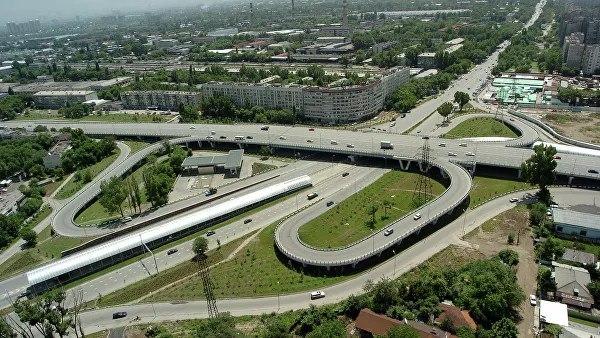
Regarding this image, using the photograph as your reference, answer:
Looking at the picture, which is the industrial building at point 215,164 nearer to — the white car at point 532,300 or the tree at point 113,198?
the tree at point 113,198

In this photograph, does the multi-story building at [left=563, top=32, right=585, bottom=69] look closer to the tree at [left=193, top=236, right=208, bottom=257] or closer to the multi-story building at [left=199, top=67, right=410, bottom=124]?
the multi-story building at [left=199, top=67, right=410, bottom=124]

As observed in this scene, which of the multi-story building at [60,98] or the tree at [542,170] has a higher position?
the multi-story building at [60,98]

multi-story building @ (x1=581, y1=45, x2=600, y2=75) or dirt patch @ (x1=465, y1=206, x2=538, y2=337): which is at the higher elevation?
multi-story building @ (x1=581, y1=45, x2=600, y2=75)

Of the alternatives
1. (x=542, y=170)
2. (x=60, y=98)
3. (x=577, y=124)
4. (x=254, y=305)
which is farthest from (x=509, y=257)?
(x=60, y=98)

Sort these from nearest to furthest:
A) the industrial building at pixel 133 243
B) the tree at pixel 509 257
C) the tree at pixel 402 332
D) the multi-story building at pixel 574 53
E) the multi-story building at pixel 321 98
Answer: the tree at pixel 402 332
the tree at pixel 509 257
the industrial building at pixel 133 243
the multi-story building at pixel 321 98
the multi-story building at pixel 574 53

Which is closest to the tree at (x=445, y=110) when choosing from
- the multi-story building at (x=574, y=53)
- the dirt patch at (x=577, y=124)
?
the dirt patch at (x=577, y=124)

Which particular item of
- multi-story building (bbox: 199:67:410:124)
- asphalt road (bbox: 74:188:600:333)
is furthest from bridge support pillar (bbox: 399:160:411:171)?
multi-story building (bbox: 199:67:410:124)
